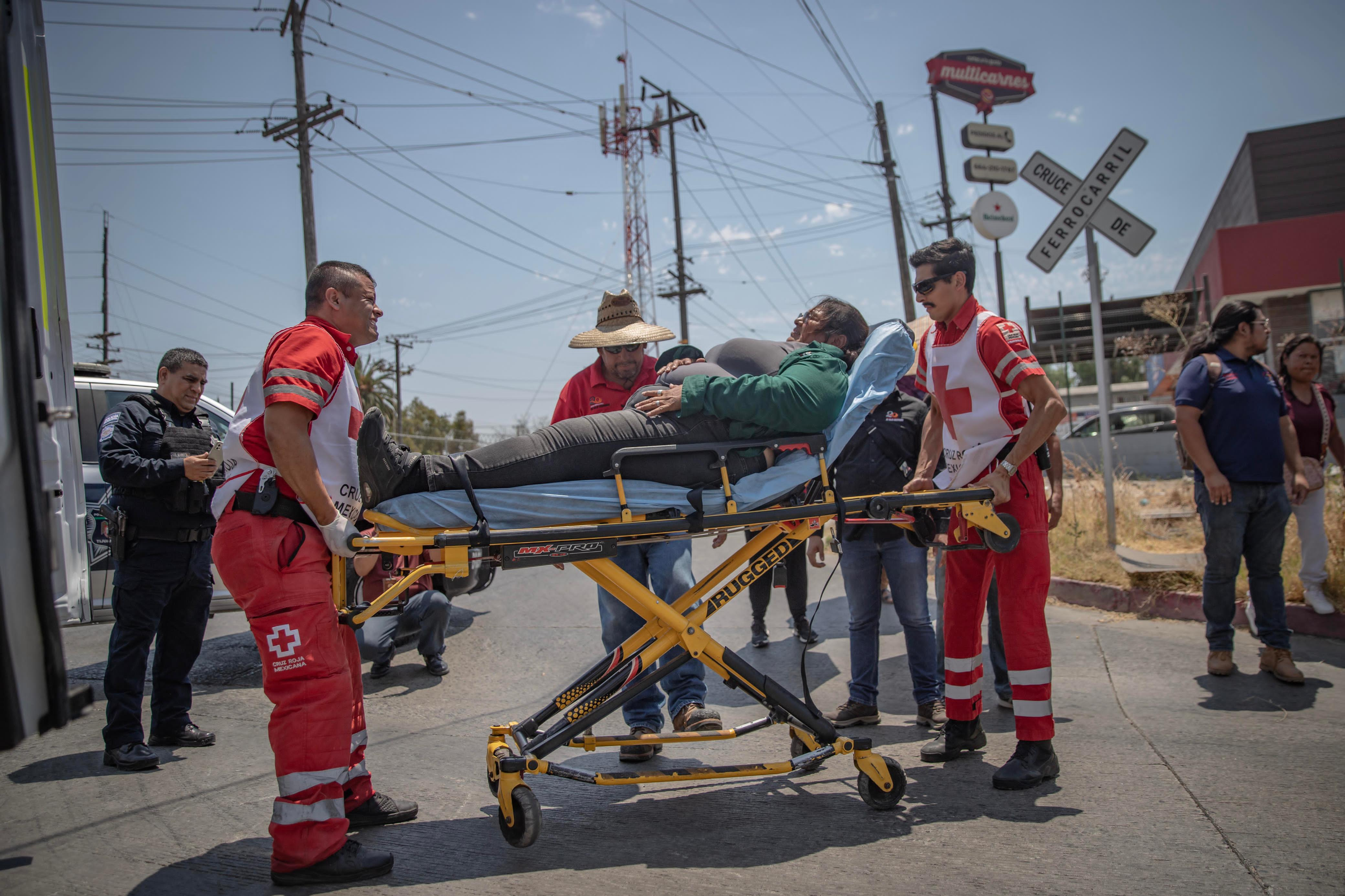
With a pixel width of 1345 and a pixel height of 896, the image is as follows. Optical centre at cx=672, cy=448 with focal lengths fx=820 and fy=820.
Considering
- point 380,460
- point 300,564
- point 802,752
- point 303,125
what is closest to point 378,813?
point 300,564

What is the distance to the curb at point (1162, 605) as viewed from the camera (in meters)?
5.28

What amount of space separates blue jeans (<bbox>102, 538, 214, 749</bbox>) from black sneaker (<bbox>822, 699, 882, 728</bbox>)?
3.24m

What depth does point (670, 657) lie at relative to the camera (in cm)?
328

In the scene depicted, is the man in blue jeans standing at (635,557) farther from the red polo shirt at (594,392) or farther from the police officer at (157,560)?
the police officer at (157,560)

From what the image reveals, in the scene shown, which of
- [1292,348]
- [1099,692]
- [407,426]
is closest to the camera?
[1099,692]

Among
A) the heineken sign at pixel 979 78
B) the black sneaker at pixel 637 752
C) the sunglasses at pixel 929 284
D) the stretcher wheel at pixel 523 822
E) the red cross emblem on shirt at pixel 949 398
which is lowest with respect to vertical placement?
the black sneaker at pixel 637 752

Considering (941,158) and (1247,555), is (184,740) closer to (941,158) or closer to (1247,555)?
(1247,555)

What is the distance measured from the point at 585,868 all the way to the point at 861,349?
237 cm

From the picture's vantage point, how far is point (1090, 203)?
6.72m

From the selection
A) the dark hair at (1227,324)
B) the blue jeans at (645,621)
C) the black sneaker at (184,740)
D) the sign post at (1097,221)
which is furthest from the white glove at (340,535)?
the sign post at (1097,221)

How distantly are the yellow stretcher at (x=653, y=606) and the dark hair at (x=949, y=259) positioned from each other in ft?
3.26

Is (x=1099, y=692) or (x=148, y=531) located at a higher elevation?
(x=148, y=531)

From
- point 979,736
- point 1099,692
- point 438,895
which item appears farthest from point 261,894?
point 1099,692

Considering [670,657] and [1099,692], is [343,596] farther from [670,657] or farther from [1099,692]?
[1099,692]
